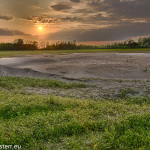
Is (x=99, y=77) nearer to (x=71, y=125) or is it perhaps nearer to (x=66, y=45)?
(x=71, y=125)

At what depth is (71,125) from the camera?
5.13m

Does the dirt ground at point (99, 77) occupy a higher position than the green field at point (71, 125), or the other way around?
the dirt ground at point (99, 77)

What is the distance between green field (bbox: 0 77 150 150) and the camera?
433 centimetres

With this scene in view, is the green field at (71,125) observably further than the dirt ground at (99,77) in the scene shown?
No

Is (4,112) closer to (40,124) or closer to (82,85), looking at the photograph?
(40,124)

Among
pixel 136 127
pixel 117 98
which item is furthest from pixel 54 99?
pixel 136 127

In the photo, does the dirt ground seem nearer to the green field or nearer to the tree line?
the green field

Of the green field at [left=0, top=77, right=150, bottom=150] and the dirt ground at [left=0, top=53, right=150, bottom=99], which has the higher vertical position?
the dirt ground at [left=0, top=53, right=150, bottom=99]

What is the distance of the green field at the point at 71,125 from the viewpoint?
433 centimetres

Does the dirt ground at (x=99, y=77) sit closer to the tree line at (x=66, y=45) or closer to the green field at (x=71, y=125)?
the green field at (x=71, y=125)

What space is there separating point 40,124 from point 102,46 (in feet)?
128

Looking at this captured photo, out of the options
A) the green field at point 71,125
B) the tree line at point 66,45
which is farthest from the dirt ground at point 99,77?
the tree line at point 66,45

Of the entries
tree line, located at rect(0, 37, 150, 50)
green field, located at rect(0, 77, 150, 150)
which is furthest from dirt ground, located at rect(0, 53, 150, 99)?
tree line, located at rect(0, 37, 150, 50)

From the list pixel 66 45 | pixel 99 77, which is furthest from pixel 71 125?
pixel 66 45
